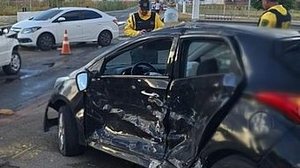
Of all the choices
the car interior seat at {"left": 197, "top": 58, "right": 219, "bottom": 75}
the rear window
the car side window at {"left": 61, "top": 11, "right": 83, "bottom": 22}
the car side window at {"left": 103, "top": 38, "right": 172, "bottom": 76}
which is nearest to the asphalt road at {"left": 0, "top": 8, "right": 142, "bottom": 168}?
the car side window at {"left": 103, "top": 38, "right": 172, "bottom": 76}

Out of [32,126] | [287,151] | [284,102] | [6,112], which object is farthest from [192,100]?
[6,112]

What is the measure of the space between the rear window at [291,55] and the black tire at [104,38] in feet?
57.6

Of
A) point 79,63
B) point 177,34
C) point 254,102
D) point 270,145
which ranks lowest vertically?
point 79,63

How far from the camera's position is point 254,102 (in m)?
3.35

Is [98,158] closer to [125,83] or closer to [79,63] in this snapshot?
[125,83]

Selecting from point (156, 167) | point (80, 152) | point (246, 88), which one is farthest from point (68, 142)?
point (246, 88)

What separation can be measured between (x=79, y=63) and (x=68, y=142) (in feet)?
31.1

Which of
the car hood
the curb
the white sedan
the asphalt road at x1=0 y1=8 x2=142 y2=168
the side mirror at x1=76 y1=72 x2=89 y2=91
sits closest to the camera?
the side mirror at x1=76 y1=72 x2=89 y2=91

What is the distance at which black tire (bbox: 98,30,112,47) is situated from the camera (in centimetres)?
2098

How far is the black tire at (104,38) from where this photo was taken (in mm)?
20984

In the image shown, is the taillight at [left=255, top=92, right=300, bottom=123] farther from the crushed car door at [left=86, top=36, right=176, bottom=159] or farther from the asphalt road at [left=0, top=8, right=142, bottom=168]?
the asphalt road at [left=0, top=8, right=142, bottom=168]

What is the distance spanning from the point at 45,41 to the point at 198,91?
51.0ft

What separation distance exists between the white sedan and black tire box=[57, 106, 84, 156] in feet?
42.8

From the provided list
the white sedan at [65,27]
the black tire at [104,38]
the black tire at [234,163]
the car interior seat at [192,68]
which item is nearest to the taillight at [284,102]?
the black tire at [234,163]
